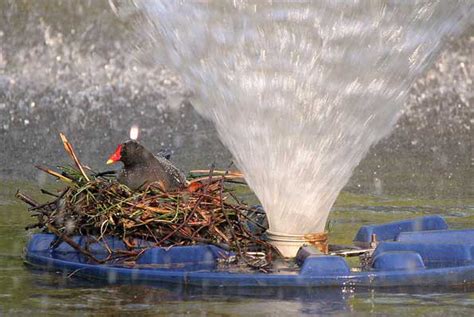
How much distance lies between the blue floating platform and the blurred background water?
0.32 ft

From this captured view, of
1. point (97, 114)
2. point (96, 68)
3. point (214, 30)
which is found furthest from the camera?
point (96, 68)

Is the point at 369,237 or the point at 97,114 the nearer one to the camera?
the point at 369,237

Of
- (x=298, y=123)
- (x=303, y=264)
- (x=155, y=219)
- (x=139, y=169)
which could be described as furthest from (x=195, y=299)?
(x=139, y=169)

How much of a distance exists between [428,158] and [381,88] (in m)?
4.98

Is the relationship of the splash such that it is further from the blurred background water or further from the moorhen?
the blurred background water

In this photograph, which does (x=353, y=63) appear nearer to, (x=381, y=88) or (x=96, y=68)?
(x=381, y=88)

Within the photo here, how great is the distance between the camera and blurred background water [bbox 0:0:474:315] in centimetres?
711

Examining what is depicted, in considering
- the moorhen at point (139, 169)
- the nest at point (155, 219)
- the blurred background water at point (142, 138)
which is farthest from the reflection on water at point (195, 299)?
the moorhen at point (139, 169)

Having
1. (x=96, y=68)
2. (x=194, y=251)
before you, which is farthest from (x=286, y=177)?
(x=96, y=68)

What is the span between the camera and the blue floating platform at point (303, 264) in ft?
24.0

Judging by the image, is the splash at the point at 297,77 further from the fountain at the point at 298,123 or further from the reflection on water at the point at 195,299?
the reflection on water at the point at 195,299

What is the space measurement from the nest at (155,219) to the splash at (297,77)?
0.78 feet

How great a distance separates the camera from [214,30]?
8.65 metres

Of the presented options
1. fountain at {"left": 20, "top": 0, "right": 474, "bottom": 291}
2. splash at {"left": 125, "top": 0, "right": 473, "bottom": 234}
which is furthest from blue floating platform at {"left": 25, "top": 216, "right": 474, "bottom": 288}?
splash at {"left": 125, "top": 0, "right": 473, "bottom": 234}
